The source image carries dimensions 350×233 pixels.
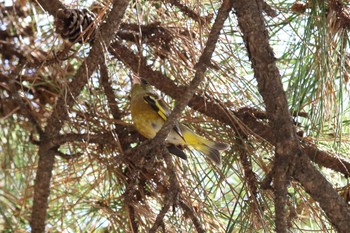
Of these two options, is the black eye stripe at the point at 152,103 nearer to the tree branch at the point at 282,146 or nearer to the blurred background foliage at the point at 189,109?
the blurred background foliage at the point at 189,109

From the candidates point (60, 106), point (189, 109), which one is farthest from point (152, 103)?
point (60, 106)

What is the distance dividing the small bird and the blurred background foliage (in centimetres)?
3

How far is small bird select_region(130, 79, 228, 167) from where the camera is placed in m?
1.79

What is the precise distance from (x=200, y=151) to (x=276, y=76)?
0.58 meters

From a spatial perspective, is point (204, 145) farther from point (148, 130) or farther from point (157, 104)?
point (157, 104)

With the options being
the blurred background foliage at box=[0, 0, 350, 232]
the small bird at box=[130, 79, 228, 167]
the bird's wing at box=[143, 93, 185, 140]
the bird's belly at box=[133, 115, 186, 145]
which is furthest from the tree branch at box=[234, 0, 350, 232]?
the bird's wing at box=[143, 93, 185, 140]

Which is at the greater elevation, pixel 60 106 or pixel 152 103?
pixel 152 103

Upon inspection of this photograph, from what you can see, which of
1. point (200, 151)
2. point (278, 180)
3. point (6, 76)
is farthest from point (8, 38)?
point (278, 180)

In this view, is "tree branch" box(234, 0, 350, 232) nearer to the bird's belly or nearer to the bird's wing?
the bird's belly

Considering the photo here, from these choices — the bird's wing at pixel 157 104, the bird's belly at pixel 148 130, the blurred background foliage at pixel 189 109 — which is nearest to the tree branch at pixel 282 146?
the blurred background foliage at pixel 189 109

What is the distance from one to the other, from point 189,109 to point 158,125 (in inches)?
8.9

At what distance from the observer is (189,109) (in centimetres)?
188

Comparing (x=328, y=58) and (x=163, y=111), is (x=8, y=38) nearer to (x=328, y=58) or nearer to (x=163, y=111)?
(x=163, y=111)

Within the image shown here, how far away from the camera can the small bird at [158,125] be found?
1792 mm
